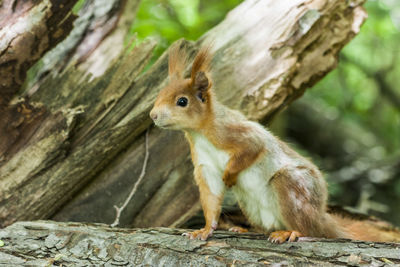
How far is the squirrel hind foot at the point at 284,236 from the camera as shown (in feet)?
9.07

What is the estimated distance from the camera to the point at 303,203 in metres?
2.90

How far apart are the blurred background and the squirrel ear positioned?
8.24 feet

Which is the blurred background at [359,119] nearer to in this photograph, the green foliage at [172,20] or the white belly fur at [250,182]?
the green foliage at [172,20]

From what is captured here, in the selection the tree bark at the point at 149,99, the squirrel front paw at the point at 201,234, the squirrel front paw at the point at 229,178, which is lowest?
the squirrel front paw at the point at 201,234

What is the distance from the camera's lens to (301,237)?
2.81 meters

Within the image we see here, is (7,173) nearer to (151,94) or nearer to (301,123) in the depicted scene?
(151,94)

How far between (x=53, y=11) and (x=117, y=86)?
849 mm

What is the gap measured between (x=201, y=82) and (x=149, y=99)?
2.76ft

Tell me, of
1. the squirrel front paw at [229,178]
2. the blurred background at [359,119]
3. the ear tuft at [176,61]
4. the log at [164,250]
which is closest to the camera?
the log at [164,250]

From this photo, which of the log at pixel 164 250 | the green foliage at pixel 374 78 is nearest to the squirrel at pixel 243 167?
the log at pixel 164 250

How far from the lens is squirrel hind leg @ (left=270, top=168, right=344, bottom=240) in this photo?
2.89 meters

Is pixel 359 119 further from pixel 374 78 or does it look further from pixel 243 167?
pixel 243 167

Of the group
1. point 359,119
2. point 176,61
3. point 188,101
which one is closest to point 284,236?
point 188,101

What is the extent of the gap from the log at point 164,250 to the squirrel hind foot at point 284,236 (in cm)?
5
